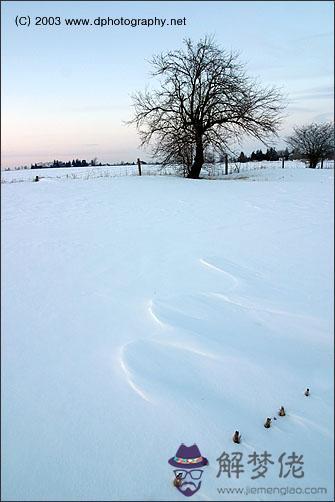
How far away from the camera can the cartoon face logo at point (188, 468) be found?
6.24ft

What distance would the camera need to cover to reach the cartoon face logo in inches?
74.9

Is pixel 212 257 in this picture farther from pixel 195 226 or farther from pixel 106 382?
pixel 106 382

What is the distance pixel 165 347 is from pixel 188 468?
1109mm

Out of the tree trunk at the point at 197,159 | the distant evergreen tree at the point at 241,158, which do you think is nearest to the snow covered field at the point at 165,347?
the tree trunk at the point at 197,159

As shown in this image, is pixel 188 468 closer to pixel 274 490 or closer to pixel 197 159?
pixel 274 490

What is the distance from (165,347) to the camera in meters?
3.03

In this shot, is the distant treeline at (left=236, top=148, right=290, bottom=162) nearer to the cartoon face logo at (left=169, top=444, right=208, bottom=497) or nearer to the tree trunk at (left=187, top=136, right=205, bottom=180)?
the tree trunk at (left=187, top=136, right=205, bottom=180)

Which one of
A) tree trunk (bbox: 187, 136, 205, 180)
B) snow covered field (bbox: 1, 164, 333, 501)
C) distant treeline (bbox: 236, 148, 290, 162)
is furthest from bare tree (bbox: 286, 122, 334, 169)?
snow covered field (bbox: 1, 164, 333, 501)

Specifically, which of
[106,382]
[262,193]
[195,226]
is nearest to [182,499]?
[106,382]

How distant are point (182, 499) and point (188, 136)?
15875 millimetres

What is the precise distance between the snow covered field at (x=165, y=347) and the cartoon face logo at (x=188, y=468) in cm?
4

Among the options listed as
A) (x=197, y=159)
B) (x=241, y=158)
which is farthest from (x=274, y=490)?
(x=241, y=158)

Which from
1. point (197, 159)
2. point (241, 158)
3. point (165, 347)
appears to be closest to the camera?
point (165, 347)

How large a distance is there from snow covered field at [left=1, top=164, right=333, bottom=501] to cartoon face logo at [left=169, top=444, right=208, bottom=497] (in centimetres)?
4
